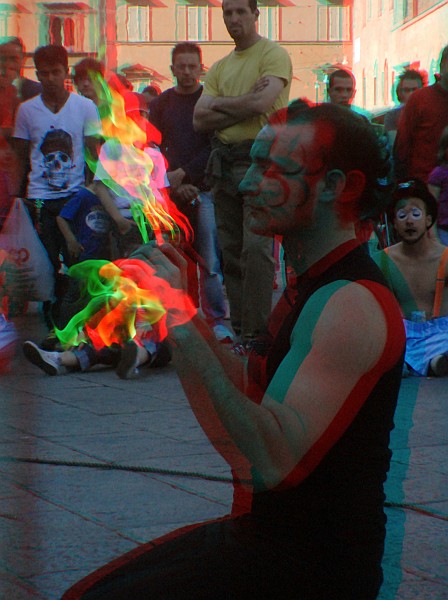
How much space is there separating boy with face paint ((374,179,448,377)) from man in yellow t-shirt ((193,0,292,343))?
0.72 meters

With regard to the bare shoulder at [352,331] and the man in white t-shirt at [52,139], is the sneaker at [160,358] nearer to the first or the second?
the man in white t-shirt at [52,139]

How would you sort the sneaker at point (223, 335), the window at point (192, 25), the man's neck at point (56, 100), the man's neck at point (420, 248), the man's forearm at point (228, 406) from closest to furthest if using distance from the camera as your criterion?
the man's forearm at point (228, 406), the man's neck at point (420, 248), the sneaker at point (223, 335), the man's neck at point (56, 100), the window at point (192, 25)

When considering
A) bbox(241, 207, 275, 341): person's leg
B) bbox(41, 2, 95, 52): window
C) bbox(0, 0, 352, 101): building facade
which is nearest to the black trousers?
bbox(41, 2, 95, 52): window

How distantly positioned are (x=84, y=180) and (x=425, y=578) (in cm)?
431

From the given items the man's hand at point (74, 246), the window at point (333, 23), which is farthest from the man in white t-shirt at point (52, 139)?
the window at point (333, 23)

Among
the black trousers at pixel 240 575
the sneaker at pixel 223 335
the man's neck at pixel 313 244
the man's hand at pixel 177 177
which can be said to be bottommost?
the sneaker at pixel 223 335

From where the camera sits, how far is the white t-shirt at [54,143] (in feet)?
20.8

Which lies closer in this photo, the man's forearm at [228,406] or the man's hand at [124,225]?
the man's forearm at [228,406]

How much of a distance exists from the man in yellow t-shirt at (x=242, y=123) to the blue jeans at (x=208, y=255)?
0.40 m

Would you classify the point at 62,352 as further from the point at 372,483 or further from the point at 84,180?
the point at 372,483

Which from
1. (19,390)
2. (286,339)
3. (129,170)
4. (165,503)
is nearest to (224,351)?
(286,339)

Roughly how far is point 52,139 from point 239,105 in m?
1.22

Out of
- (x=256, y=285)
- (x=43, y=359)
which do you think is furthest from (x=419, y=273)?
(x=43, y=359)

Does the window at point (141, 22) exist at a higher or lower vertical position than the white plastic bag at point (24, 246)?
higher
